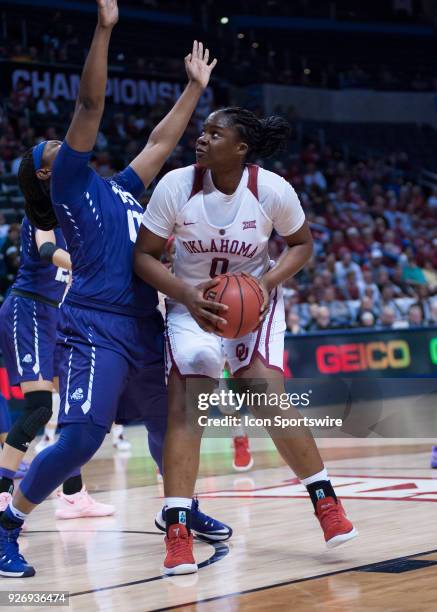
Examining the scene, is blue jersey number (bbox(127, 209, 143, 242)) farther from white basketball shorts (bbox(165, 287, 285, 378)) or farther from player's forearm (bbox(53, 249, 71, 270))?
player's forearm (bbox(53, 249, 71, 270))

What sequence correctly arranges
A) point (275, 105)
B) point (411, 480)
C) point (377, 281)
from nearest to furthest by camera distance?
1. point (411, 480)
2. point (377, 281)
3. point (275, 105)

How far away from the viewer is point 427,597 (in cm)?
403

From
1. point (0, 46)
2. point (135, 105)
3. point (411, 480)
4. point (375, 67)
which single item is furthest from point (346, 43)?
point (411, 480)

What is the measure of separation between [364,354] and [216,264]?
10407 millimetres

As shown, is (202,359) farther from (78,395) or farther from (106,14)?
(106,14)

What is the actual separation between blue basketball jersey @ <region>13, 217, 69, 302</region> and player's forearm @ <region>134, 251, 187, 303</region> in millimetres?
1826

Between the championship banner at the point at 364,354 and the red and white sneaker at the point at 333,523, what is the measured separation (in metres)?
9.21

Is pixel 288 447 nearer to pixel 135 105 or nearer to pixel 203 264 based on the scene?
pixel 203 264

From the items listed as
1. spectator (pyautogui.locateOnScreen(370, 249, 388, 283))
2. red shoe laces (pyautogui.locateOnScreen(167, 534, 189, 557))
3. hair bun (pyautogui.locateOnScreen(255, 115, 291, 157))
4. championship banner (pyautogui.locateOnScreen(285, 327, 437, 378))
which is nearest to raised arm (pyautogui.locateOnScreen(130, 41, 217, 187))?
hair bun (pyautogui.locateOnScreen(255, 115, 291, 157))

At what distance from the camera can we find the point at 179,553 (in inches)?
186

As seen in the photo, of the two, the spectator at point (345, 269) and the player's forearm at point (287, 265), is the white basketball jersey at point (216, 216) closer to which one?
the player's forearm at point (287, 265)

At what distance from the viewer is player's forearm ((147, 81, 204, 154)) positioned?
537 centimetres

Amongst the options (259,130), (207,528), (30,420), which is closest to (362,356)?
(30,420)

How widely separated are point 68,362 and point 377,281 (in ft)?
45.5
